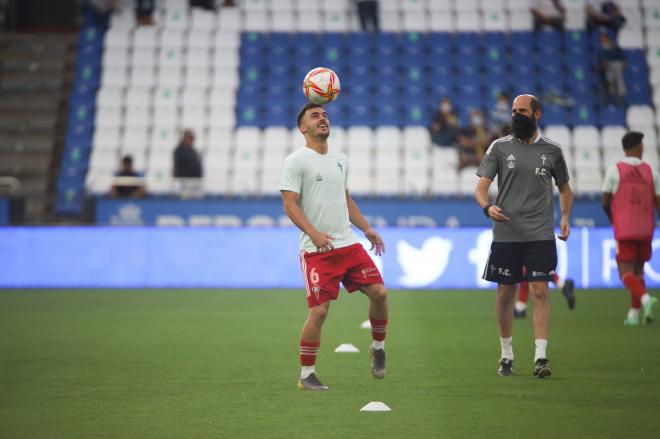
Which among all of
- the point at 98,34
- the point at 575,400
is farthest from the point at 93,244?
the point at 575,400

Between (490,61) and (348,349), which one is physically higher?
(490,61)

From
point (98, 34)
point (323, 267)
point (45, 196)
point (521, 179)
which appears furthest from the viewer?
point (98, 34)

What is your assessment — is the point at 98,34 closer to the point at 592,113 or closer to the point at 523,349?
the point at 592,113

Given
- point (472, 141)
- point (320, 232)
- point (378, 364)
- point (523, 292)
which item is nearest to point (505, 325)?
point (378, 364)

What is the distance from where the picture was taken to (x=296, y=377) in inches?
330

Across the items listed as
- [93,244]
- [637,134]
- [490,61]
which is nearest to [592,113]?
[490,61]

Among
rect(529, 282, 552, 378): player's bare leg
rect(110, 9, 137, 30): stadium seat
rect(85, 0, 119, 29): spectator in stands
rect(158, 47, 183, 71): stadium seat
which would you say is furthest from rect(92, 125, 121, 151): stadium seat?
rect(529, 282, 552, 378): player's bare leg

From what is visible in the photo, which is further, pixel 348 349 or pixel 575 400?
pixel 348 349

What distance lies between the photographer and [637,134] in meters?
11.9

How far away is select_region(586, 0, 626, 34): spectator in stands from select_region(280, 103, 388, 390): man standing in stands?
20.6m

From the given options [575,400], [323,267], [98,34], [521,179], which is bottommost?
[575,400]

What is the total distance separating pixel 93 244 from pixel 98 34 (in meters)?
9.94

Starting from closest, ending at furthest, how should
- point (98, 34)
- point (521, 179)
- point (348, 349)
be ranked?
point (521, 179) → point (348, 349) → point (98, 34)

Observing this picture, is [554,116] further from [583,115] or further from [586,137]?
[586,137]
